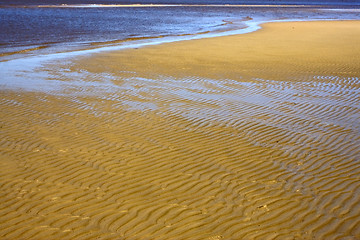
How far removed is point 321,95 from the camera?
10.4 m

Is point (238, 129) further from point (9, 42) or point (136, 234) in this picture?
point (9, 42)

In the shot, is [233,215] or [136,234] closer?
[136,234]

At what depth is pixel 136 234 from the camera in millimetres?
4586

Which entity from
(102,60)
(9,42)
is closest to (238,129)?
(102,60)

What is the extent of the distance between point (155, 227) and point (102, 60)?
38.9 feet

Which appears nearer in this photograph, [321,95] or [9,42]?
[321,95]

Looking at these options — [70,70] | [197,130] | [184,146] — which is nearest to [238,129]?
[197,130]

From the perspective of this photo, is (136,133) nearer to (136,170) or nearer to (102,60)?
(136,170)

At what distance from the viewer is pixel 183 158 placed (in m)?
6.65

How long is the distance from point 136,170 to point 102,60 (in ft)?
33.6

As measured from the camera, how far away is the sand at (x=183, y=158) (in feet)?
15.9

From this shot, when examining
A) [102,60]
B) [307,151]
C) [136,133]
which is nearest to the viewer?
[307,151]

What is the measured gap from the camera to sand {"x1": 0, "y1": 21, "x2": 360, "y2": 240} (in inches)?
190

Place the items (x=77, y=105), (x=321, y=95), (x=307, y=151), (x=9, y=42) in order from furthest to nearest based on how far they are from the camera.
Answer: (x=9, y=42) < (x=321, y=95) < (x=77, y=105) < (x=307, y=151)
